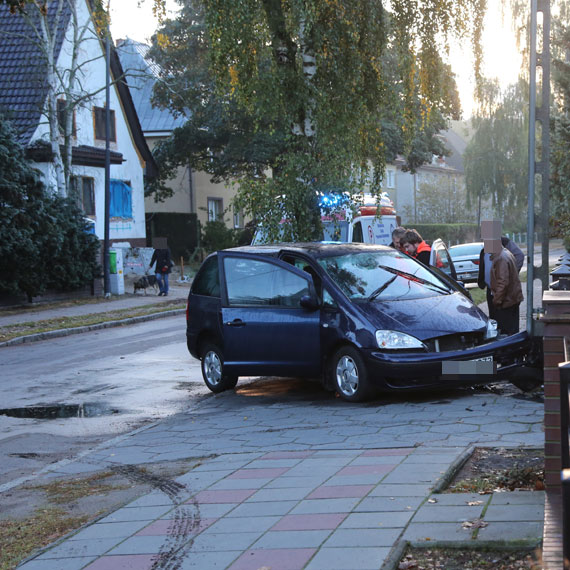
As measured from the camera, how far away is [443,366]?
9.34 meters

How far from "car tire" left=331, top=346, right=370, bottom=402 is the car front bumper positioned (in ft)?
0.35

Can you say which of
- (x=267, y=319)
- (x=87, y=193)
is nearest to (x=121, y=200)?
(x=87, y=193)

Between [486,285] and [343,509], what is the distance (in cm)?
682

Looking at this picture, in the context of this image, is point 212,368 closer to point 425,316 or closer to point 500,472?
point 425,316

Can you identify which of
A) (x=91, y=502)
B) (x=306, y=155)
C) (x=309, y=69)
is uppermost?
(x=309, y=69)

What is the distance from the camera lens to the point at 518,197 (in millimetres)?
64000

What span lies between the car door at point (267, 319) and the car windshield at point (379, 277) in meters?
0.38

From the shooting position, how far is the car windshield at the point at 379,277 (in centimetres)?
1025

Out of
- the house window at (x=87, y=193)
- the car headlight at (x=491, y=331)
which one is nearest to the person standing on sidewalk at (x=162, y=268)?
the house window at (x=87, y=193)

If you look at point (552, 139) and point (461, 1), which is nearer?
point (461, 1)

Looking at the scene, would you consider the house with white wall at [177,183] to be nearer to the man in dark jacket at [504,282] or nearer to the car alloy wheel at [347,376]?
the man in dark jacket at [504,282]

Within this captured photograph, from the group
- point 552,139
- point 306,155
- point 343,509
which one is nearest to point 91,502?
point 343,509

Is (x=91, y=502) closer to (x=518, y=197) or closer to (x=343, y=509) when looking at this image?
(x=343, y=509)

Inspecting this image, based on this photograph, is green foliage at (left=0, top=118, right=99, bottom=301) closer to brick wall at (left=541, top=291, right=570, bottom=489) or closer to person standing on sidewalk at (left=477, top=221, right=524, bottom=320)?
person standing on sidewalk at (left=477, top=221, right=524, bottom=320)
